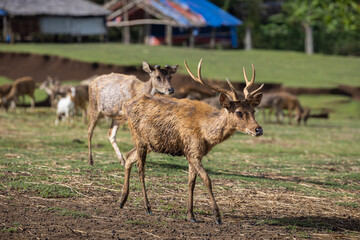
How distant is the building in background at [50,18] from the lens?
39969 millimetres

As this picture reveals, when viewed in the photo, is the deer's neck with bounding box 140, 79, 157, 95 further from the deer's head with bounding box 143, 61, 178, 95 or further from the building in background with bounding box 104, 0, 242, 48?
the building in background with bounding box 104, 0, 242, 48

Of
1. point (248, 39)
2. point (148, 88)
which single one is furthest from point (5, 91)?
point (248, 39)

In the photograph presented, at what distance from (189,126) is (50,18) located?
36343 mm

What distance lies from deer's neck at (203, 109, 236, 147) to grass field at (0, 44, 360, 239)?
1.01m

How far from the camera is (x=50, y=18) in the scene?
41.7 m

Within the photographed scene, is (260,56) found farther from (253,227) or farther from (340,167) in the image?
(253,227)

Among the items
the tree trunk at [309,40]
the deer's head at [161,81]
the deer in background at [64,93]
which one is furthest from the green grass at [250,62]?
the deer's head at [161,81]

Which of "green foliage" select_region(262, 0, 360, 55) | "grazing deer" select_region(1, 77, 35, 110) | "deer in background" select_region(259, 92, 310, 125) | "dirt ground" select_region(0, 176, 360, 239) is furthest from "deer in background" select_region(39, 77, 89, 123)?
"green foliage" select_region(262, 0, 360, 55)

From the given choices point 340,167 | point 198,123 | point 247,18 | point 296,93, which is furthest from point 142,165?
point 247,18

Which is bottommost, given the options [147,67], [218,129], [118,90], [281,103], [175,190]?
[175,190]

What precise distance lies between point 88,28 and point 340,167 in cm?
3412

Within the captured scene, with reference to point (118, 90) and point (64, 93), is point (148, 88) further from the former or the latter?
point (64, 93)

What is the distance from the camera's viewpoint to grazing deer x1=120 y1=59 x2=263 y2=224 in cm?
708

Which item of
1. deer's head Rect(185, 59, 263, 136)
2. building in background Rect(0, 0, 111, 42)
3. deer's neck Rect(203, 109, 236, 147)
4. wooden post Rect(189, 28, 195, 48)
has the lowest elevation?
deer's neck Rect(203, 109, 236, 147)
